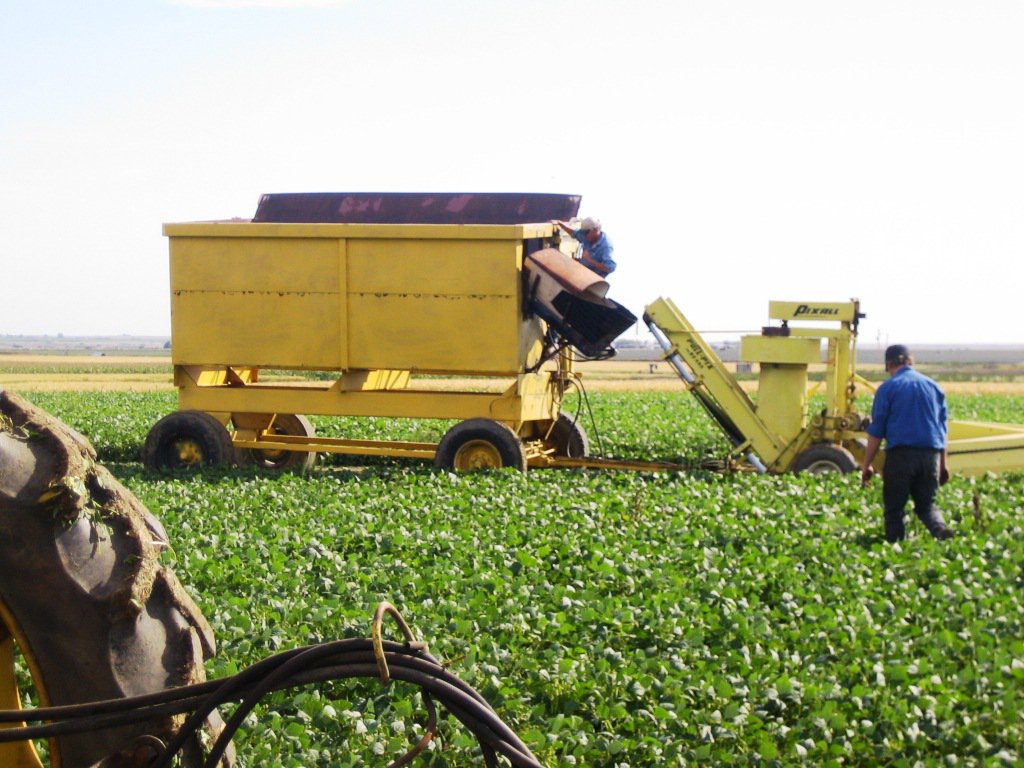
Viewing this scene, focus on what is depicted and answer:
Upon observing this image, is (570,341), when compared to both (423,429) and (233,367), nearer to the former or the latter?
(233,367)

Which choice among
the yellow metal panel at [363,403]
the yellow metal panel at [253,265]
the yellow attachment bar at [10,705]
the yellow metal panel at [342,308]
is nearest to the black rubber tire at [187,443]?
the yellow metal panel at [363,403]

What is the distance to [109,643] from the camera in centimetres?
313

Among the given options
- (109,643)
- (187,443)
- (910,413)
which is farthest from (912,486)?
(187,443)

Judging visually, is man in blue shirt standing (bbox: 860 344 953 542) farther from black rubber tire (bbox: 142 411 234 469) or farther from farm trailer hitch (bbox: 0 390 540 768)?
black rubber tire (bbox: 142 411 234 469)

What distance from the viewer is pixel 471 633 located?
6363mm

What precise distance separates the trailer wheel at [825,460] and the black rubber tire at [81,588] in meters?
10.6

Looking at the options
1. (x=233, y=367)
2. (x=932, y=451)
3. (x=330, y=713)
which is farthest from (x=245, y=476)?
(x=330, y=713)

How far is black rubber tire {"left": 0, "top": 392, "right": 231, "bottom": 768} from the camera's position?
9.86ft

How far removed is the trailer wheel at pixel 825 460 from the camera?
13.2 m

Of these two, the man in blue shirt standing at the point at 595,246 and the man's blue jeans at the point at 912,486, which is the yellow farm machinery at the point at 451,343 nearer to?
the man in blue shirt standing at the point at 595,246

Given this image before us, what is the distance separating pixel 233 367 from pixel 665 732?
10746mm

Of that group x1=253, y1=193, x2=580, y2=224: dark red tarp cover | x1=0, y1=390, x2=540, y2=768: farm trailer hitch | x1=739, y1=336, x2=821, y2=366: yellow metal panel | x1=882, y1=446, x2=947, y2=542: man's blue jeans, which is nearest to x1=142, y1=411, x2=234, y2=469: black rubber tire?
x1=253, y1=193, x2=580, y2=224: dark red tarp cover

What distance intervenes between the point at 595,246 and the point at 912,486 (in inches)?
226

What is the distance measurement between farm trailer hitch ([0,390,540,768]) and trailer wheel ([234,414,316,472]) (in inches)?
469
